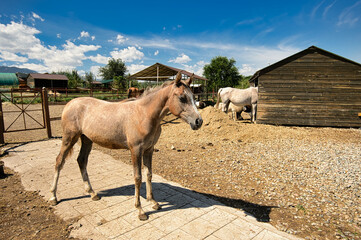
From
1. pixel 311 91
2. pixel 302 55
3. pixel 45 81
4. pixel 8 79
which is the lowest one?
pixel 311 91

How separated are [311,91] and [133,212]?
40.3 ft

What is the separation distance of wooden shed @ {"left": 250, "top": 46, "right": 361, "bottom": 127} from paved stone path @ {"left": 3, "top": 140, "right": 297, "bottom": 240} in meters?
9.53

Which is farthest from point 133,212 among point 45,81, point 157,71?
point 45,81

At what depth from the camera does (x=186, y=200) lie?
3771mm

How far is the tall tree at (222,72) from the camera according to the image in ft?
142

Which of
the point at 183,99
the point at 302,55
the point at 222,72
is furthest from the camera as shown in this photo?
the point at 222,72

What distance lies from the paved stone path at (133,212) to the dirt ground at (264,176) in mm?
339

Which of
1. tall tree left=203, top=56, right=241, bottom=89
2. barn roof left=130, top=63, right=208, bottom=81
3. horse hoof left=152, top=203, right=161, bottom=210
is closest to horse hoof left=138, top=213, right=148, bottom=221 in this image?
horse hoof left=152, top=203, right=161, bottom=210

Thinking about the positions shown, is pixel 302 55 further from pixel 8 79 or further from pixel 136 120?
pixel 8 79

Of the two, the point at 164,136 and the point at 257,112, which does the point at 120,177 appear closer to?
the point at 164,136

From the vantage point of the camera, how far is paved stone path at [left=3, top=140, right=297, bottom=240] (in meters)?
2.81

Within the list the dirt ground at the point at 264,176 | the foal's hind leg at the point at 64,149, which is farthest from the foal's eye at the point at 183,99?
the dirt ground at the point at 264,176

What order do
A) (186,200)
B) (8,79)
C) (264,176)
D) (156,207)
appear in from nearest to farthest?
(156,207) < (186,200) < (264,176) < (8,79)

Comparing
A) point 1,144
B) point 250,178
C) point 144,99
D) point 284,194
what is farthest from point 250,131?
point 1,144
